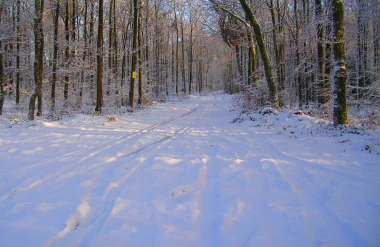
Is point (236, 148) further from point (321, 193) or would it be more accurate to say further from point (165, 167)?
point (321, 193)

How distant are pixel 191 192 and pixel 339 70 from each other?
22.1 ft

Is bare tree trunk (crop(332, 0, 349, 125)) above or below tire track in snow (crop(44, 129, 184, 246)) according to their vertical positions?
above

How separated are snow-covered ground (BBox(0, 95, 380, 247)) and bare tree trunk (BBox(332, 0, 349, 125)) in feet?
2.56

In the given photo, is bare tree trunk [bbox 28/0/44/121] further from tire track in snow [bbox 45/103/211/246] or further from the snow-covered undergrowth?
the snow-covered undergrowth

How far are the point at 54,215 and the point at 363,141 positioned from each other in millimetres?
7120

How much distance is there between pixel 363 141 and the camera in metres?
6.28

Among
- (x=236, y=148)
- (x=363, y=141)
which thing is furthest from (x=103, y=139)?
(x=363, y=141)

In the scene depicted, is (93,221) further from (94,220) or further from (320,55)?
(320,55)

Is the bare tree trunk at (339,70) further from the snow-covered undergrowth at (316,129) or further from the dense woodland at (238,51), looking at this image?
the snow-covered undergrowth at (316,129)

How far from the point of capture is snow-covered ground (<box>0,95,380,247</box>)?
2850 mm

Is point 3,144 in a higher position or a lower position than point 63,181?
higher

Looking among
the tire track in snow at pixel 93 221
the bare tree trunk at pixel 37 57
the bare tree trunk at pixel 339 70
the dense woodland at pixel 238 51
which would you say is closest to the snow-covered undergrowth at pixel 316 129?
the bare tree trunk at pixel 339 70

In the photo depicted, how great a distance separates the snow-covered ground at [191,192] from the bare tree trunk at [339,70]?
0.78 meters

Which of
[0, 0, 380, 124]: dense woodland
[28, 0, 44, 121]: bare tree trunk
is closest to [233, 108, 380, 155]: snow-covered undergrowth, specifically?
[0, 0, 380, 124]: dense woodland
